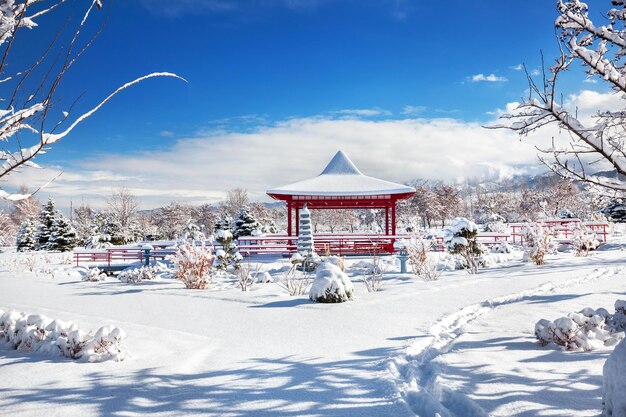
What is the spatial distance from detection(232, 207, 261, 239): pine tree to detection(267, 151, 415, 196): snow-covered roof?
9.45m

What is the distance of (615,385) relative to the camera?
7.92 feet

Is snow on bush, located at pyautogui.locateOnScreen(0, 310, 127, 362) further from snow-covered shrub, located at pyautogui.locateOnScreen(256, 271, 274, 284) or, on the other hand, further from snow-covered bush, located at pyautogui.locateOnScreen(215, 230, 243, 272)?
snow-covered bush, located at pyautogui.locateOnScreen(215, 230, 243, 272)

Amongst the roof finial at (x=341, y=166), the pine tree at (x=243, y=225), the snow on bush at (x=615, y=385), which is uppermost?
the roof finial at (x=341, y=166)

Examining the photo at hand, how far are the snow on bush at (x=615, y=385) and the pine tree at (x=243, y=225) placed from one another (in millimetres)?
26893

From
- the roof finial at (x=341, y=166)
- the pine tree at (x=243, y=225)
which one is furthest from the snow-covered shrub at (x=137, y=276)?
the pine tree at (x=243, y=225)

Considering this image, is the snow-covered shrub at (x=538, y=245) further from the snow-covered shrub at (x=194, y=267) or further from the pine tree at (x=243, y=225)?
the pine tree at (x=243, y=225)

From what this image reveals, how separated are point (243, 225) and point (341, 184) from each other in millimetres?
11827

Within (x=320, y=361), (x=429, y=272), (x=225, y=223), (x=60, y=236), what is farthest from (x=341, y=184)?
(x=60, y=236)

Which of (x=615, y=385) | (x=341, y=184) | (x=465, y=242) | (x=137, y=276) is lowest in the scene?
(x=137, y=276)

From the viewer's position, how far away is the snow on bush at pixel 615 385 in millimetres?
2367

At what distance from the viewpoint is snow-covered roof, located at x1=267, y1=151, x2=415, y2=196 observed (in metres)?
17.7

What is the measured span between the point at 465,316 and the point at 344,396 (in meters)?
3.64

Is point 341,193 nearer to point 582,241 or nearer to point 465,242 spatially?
point 465,242

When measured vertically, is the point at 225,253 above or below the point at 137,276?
above
